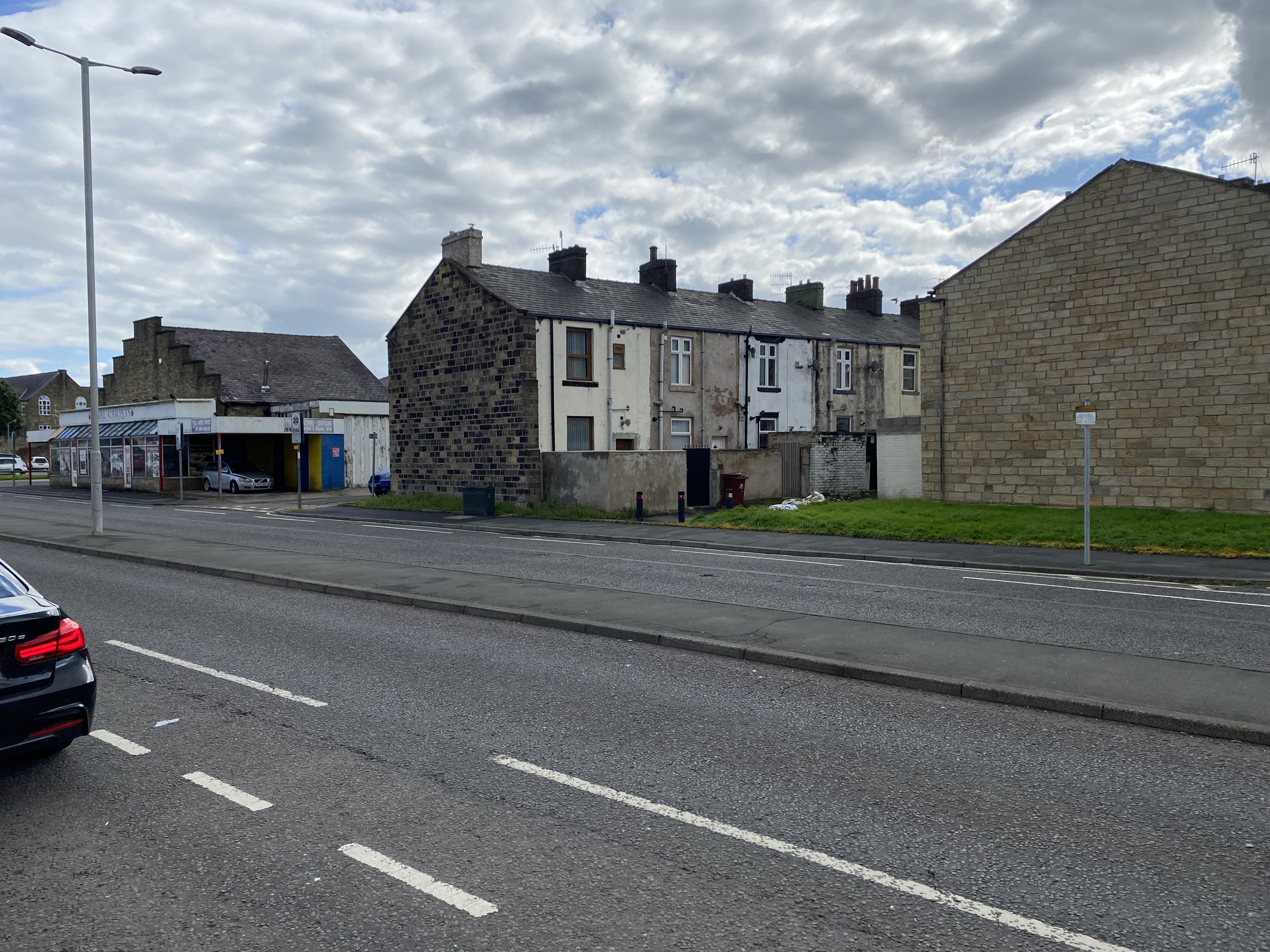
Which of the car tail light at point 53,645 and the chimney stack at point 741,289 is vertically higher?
the chimney stack at point 741,289

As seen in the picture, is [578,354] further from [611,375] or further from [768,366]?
[768,366]

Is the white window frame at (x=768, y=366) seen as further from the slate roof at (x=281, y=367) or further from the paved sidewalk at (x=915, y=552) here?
the slate roof at (x=281, y=367)

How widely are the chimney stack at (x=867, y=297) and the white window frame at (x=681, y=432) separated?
1645 cm

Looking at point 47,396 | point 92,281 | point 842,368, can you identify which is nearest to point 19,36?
point 92,281

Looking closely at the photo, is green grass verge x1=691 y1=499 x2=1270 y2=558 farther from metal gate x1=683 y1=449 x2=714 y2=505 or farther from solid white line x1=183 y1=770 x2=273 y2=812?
solid white line x1=183 y1=770 x2=273 y2=812

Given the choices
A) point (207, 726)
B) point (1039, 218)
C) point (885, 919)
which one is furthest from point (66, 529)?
point (1039, 218)

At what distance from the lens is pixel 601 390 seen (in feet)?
101

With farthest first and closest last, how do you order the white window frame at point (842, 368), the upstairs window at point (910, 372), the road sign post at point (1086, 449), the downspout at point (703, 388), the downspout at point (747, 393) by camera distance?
the upstairs window at point (910, 372) → the white window frame at point (842, 368) → the downspout at point (747, 393) → the downspout at point (703, 388) → the road sign post at point (1086, 449)

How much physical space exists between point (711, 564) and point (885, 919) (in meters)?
12.3

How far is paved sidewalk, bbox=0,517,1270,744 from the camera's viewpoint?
6.86 meters

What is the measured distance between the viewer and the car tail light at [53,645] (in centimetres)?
517

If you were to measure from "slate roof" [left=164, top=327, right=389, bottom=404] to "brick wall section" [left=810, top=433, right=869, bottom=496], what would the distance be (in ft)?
78.1

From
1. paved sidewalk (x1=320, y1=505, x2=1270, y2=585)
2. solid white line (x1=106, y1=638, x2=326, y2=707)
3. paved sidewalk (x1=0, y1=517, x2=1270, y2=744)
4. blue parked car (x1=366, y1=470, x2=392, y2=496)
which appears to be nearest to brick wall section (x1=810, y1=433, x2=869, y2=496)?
paved sidewalk (x1=320, y1=505, x2=1270, y2=585)

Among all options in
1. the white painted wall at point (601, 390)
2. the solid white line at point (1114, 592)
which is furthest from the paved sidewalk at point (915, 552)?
the white painted wall at point (601, 390)
